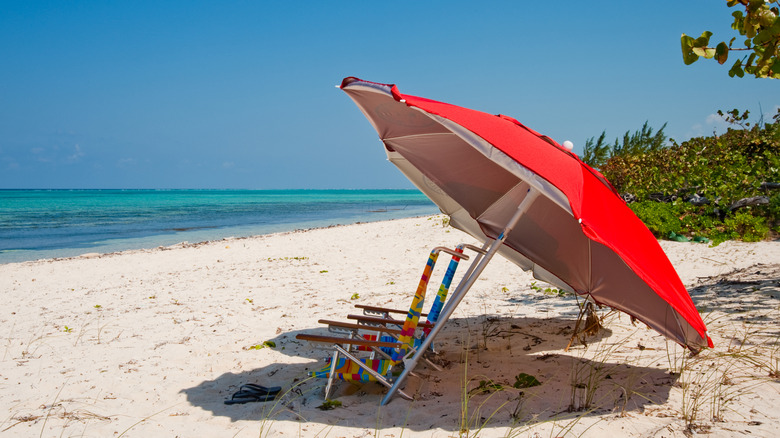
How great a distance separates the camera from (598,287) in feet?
12.2

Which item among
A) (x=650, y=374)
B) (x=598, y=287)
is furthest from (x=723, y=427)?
(x=598, y=287)

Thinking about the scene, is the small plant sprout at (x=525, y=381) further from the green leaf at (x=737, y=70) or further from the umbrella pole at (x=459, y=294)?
the green leaf at (x=737, y=70)

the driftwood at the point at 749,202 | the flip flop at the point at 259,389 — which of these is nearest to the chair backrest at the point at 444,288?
the flip flop at the point at 259,389

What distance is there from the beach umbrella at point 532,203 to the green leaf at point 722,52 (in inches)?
41.6

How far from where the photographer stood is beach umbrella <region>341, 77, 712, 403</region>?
2484mm

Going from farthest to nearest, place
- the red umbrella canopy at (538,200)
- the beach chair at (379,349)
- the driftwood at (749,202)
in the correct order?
1. the driftwood at (749,202)
2. the beach chair at (379,349)
3. the red umbrella canopy at (538,200)

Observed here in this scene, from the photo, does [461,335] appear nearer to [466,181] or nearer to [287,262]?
[466,181]

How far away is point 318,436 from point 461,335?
2325 mm

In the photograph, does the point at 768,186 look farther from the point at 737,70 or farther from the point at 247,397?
the point at 247,397

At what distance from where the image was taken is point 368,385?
3.82m

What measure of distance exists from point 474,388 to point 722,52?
285 centimetres

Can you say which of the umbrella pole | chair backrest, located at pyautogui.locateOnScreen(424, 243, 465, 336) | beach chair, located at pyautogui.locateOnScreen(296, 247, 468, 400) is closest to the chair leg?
beach chair, located at pyautogui.locateOnScreen(296, 247, 468, 400)

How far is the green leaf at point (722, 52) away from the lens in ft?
10.4

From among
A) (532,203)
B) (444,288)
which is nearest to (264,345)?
(444,288)
